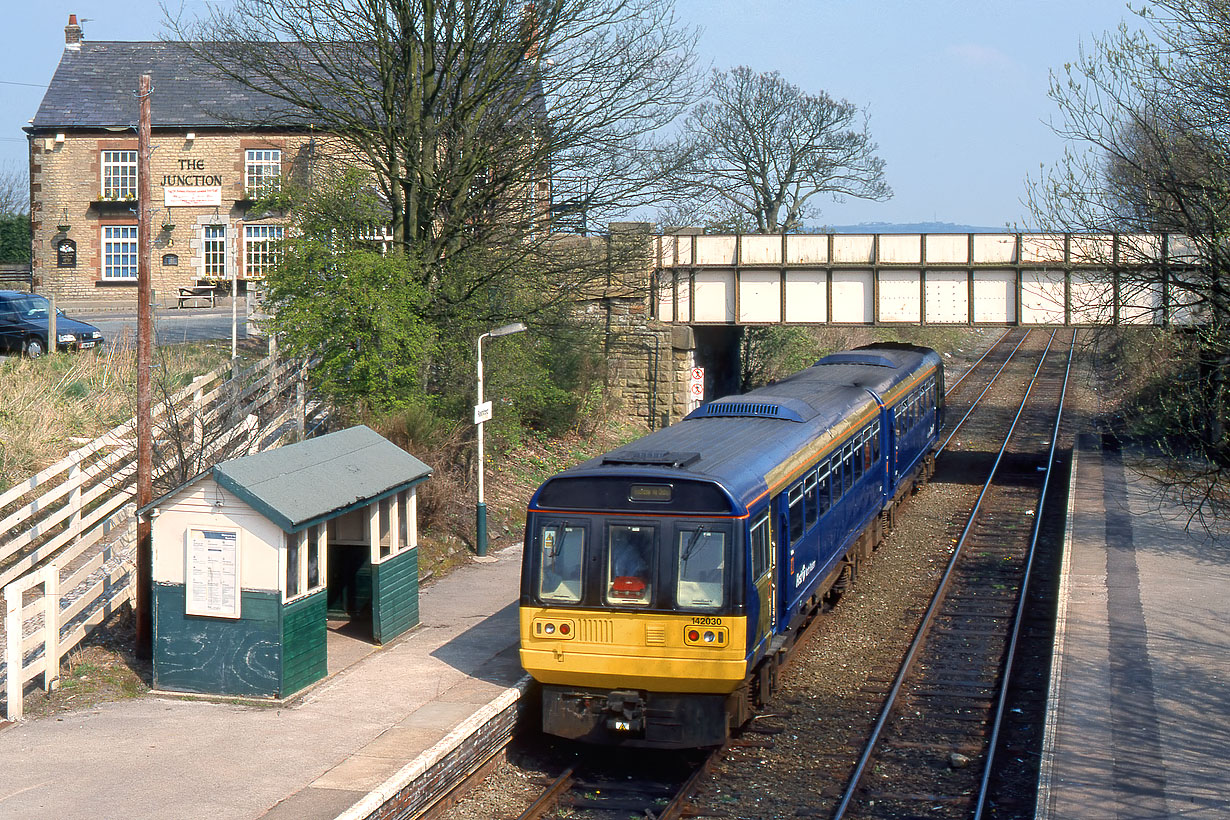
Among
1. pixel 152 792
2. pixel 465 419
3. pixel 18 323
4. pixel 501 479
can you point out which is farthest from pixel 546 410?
pixel 152 792

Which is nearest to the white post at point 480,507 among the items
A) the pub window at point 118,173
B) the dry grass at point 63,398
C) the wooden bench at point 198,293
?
the dry grass at point 63,398

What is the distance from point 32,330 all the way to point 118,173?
1361 cm

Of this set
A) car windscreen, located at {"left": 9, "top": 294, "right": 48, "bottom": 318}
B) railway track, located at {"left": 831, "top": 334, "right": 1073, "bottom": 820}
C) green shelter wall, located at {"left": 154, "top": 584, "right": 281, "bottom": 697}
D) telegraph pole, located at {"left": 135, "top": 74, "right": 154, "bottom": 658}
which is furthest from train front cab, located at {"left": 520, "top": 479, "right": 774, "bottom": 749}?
car windscreen, located at {"left": 9, "top": 294, "right": 48, "bottom": 318}

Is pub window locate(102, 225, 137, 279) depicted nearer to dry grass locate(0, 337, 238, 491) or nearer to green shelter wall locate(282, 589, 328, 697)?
dry grass locate(0, 337, 238, 491)

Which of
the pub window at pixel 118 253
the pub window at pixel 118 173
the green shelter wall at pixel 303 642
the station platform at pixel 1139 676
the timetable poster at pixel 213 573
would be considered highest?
the pub window at pixel 118 173

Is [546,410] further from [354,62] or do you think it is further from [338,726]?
[338,726]

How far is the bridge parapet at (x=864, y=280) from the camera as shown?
25.9 m

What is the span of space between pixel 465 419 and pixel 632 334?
10.2m

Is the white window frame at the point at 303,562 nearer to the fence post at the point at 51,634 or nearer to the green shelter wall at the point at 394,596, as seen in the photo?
the green shelter wall at the point at 394,596

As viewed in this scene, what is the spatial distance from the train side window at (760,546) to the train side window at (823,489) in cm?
233

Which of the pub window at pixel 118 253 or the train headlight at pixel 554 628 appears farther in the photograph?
the pub window at pixel 118 253

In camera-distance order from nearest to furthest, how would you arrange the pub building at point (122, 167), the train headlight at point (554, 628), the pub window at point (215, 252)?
the train headlight at point (554, 628), the pub building at point (122, 167), the pub window at point (215, 252)

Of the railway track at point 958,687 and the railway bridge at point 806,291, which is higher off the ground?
the railway bridge at point 806,291

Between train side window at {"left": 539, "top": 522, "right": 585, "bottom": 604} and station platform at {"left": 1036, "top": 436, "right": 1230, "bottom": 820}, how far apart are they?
13.0ft
